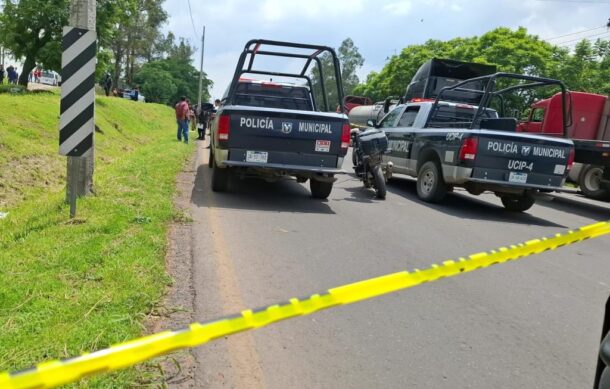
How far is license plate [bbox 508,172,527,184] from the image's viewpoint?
8.47 m

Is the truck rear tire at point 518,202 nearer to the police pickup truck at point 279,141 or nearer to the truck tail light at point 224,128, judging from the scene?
the police pickup truck at point 279,141

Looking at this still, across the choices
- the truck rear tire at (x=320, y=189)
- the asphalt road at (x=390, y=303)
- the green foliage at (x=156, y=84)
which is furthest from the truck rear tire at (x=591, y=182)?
the green foliage at (x=156, y=84)

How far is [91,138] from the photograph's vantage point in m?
6.18

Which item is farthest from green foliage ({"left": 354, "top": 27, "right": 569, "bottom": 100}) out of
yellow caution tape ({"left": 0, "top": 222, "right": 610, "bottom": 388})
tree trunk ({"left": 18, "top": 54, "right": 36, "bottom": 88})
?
yellow caution tape ({"left": 0, "top": 222, "right": 610, "bottom": 388})

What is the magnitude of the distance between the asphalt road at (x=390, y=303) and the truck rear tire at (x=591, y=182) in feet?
18.8

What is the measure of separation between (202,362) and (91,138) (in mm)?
3993

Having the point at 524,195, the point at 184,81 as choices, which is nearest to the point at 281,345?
the point at 524,195

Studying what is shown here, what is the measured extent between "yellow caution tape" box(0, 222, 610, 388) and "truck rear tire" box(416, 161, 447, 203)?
22.7 ft

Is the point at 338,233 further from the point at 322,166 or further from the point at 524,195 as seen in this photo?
the point at 524,195

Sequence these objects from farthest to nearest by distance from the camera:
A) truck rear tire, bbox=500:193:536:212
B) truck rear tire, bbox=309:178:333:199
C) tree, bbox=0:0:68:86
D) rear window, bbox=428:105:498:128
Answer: tree, bbox=0:0:68:86
rear window, bbox=428:105:498:128
truck rear tire, bbox=500:193:536:212
truck rear tire, bbox=309:178:333:199

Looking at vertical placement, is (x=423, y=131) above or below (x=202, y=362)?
above

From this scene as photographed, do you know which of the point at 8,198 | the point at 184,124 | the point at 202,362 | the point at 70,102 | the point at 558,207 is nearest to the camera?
the point at 202,362

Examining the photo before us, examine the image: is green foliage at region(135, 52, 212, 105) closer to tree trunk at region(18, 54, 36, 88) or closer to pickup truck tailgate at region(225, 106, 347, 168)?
tree trunk at region(18, 54, 36, 88)

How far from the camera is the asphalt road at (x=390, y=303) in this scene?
315 cm
